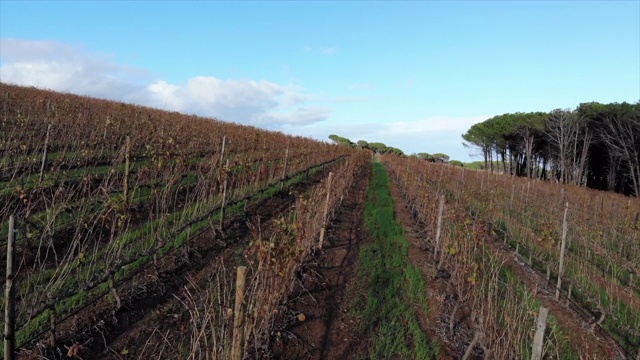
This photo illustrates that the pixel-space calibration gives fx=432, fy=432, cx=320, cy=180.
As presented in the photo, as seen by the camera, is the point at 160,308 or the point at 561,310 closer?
the point at 160,308

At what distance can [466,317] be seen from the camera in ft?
18.6

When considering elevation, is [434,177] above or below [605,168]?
below

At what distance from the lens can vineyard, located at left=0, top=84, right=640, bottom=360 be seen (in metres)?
4.18

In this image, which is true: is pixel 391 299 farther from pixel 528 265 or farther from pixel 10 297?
pixel 10 297

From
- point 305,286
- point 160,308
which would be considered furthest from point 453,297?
point 160,308

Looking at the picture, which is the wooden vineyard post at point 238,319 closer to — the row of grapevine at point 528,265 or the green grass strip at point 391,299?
the green grass strip at point 391,299

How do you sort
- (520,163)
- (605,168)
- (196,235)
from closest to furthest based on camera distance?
(196,235) < (605,168) < (520,163)

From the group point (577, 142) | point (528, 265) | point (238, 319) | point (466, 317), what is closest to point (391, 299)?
point (466, 317)

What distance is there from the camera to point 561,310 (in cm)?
622

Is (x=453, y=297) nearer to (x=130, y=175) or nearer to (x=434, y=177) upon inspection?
(x=130, y=175)

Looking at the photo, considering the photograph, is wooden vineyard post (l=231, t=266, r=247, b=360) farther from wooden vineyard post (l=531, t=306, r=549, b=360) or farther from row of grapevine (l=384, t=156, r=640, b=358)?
wooden vineyard post (l=531, t=306, r=549, b=360)

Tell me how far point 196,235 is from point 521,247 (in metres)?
6.85

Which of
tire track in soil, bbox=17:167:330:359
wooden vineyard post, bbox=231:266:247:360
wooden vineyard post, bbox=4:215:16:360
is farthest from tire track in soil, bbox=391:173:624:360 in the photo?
wooden vineyard post, bbox=4:215:16:360

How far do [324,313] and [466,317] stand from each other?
1896 mm
